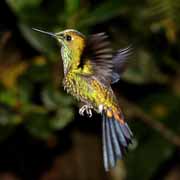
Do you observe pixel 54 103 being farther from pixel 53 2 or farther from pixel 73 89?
pixel 73 89

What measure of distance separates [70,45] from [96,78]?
4.6 inches

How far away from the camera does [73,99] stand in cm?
241

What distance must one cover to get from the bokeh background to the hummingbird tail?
3.20 feet

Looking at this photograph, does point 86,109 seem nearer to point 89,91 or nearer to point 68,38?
point 89,91

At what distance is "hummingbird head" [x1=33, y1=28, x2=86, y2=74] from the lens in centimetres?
109

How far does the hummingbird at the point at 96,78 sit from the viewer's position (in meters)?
1.10

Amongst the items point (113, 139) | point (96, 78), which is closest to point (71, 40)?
point (96, 78)

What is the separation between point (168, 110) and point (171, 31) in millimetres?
587

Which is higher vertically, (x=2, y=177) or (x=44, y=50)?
(x=44, y=50)

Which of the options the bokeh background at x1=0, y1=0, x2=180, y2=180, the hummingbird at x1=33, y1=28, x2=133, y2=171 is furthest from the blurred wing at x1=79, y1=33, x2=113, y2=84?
the bokeh background at x1=0, y1=0, x2=180, y2=180

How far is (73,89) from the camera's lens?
1.17m

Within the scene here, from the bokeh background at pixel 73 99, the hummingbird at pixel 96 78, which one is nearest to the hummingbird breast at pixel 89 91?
the hummingbird at pixel 96 78

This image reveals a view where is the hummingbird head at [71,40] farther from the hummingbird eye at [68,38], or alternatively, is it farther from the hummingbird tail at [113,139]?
the hummingbird tail at [113,139]

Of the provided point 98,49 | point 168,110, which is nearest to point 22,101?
point 168,110
